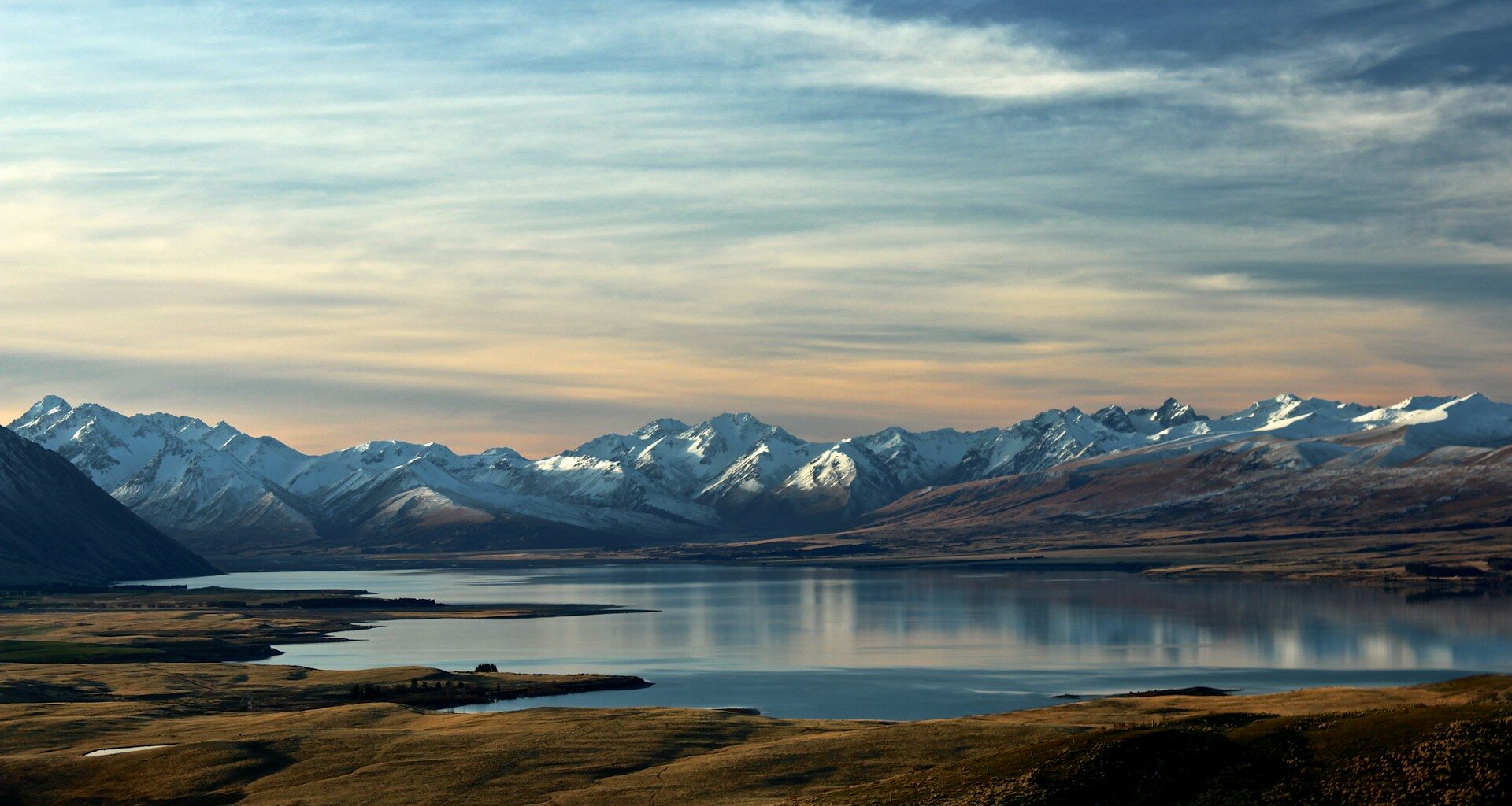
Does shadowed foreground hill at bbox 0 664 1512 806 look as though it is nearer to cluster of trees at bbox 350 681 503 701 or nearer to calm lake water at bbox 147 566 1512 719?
cluster of trees at bbox 350 681 503 701

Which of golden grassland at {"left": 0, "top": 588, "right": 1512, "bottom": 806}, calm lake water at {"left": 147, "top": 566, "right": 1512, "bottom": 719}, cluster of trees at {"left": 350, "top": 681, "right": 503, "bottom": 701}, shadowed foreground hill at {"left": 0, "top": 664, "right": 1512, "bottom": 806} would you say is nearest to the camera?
shadowed foreground hill at {"left": 0, "top": 664, "right": 1512, "bottom": 806}

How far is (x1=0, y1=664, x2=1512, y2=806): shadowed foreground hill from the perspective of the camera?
56.9 meters

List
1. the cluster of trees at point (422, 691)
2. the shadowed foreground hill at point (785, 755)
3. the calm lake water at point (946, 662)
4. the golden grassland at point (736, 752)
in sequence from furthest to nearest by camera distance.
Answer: the calm lake water at point (946, 662) → the cluster of trees at point (422, 691) → the golden grassland at point (736, 752) → the shadowed foreground hill at point (785, 755)

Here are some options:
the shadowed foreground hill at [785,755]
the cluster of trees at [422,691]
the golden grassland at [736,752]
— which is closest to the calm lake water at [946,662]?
the cluster of trees at [422,691]

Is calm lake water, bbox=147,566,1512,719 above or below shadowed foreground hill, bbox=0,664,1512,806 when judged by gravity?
below

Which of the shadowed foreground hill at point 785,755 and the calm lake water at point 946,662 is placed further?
the calm lake water at point 946,662

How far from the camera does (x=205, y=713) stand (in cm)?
11156

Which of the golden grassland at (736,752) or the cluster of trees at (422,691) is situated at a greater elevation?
the golden grassland at (736,752)

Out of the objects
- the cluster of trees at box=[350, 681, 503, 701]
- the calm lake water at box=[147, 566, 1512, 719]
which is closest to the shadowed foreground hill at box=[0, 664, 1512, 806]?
the cluster of trees at box=[350, 681, 503, 701]

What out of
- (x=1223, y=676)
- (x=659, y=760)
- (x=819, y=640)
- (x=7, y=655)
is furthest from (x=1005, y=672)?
(x=7, y=655)

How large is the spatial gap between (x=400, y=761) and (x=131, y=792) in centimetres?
1291

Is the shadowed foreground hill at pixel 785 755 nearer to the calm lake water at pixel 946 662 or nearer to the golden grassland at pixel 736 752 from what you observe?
the golden grassland at pixel 736 752

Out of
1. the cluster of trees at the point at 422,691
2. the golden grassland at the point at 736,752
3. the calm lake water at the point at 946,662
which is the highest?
the golden grassland at the point at 736,752

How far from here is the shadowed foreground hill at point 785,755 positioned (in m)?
56.9
